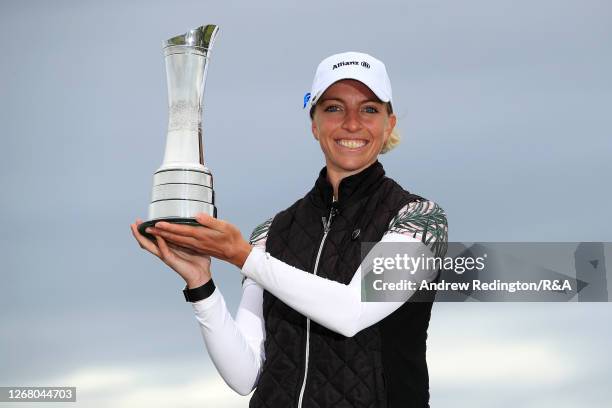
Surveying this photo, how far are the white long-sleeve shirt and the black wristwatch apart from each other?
1.2 inches

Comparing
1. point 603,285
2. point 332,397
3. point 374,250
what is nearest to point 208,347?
point 332,397

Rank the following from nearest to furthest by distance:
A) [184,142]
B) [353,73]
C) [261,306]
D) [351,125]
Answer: [184,142] < [353,73] < [351,125] < [261,306]

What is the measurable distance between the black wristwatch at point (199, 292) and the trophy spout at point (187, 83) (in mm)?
723

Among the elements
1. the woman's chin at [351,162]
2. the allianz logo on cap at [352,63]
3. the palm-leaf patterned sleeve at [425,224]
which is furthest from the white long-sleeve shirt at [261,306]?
the allianz logo on cap at [352,63]

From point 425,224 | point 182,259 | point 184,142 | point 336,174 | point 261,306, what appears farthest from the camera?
point 261,306

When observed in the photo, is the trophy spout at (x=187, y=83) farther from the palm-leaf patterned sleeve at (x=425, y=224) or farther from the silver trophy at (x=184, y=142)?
the palm-leaf patterned sleeve at (x=425, y=224)

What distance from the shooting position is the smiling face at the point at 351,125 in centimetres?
499

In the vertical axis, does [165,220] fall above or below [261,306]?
above

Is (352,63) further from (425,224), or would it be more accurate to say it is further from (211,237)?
(211,237)

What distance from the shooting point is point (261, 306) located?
17.4ft

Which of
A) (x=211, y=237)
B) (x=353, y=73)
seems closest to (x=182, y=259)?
(x=211, y=237)

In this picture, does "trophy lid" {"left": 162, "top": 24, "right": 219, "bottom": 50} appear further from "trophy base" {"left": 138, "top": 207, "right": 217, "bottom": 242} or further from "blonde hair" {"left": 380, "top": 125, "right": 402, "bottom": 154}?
"blonde hair" {"left": 380, "top": 125, "right": 402, "bottom": 154}

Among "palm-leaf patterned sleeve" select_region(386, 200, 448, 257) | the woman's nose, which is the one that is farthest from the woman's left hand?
the woman's nose

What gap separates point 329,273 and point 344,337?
1.31 ft
